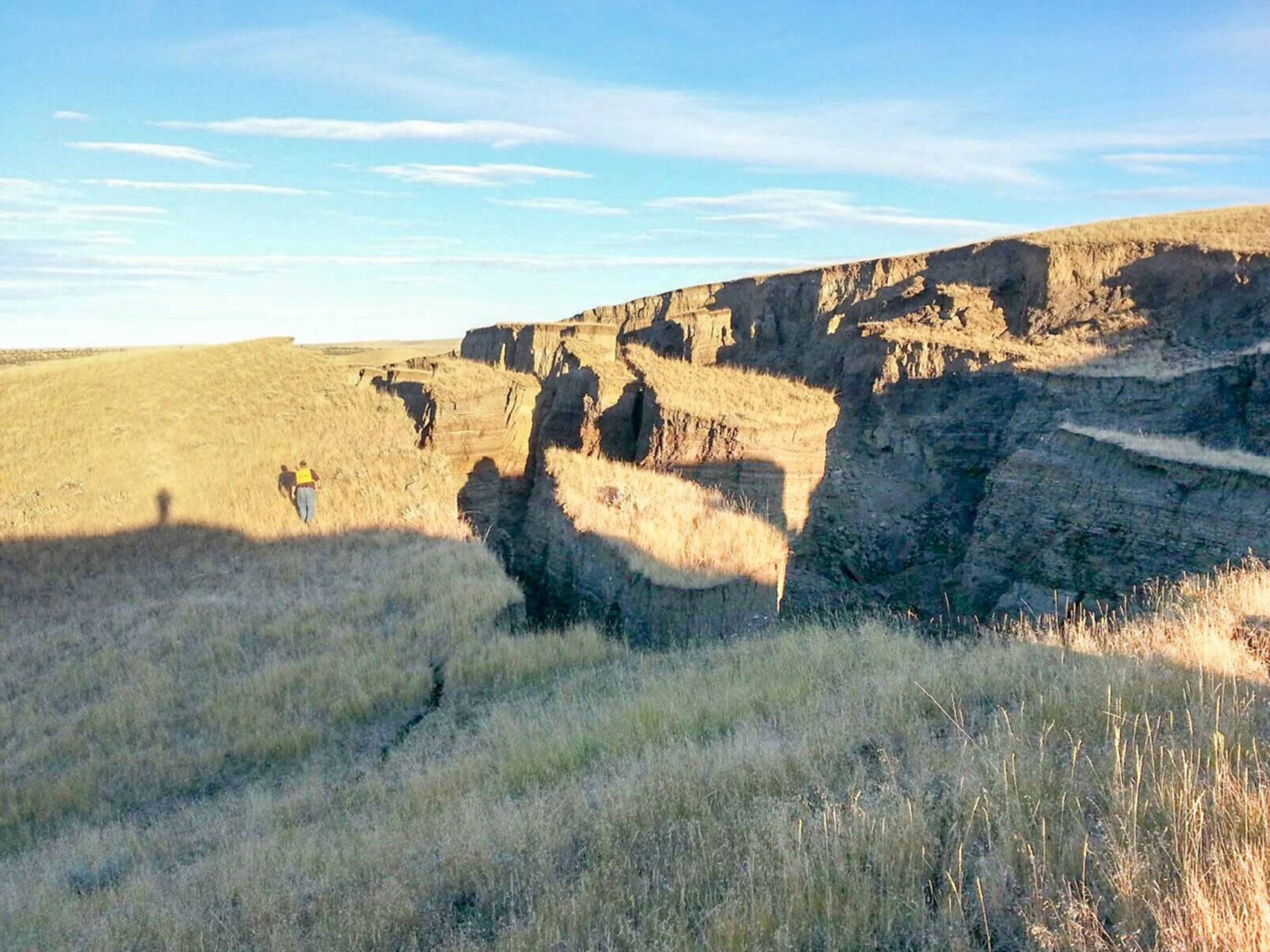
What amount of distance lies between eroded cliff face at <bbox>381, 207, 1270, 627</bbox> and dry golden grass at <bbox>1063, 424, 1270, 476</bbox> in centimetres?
9

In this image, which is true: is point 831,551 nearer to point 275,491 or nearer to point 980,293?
point 980,293

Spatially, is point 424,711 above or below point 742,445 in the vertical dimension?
below

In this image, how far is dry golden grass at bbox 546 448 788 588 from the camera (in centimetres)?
1134

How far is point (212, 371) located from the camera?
1847cm

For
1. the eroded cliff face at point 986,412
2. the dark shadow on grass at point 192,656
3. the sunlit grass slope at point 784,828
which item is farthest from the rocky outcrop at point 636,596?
the eroded cliff face at point 986,412

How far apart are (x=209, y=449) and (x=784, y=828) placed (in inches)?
560

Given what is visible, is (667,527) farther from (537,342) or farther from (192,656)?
(537,342)

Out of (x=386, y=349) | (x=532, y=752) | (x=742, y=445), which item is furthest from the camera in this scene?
(x=386, y=349)

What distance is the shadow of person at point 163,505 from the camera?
1374 cm

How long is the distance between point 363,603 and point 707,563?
15.1ft

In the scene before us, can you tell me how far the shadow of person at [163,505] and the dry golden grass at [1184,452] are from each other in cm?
1780

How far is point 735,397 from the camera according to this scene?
2244 cm

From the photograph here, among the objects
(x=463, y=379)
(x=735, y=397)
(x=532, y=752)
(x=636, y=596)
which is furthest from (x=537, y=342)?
(x=532, y=752)

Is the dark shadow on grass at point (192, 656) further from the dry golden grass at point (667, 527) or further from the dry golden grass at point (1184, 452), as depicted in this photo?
the dry golden grass at point (1184, 452)
